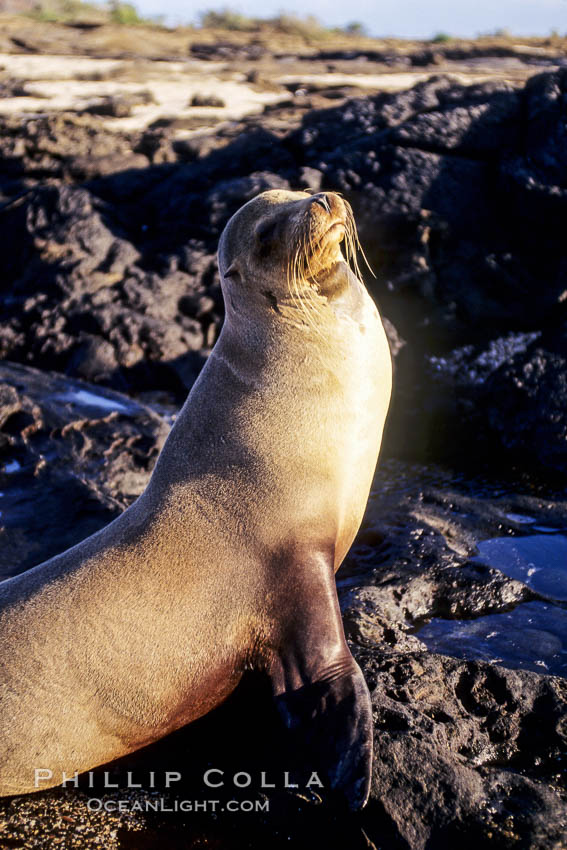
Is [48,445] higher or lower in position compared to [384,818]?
lower

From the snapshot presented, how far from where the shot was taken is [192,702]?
11.3ft

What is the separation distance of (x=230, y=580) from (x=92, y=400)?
3789mm

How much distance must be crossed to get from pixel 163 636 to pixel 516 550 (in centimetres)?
260

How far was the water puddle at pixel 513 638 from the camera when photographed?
3.91m

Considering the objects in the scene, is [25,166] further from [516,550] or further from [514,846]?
[514,846]

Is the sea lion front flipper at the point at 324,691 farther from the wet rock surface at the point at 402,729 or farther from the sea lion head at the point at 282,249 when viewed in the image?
the sea lion head at the point at 282,249

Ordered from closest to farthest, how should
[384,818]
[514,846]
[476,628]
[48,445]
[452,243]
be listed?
[514,846] < [384,818] < [476,628] < [48,445] < [452,243]

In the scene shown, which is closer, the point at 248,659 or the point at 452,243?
the point at 248,659

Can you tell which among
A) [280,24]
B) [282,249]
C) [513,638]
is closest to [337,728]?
[513,638]

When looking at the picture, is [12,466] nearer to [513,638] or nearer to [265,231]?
[265,231]

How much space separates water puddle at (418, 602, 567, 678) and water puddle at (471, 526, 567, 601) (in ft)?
1.03

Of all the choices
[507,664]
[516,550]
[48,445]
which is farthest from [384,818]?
[48,445]

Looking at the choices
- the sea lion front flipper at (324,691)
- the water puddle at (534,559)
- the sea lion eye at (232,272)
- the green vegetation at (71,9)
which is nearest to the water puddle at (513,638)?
the water puddle at (534,559)

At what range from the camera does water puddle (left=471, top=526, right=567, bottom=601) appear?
15.6 feet
